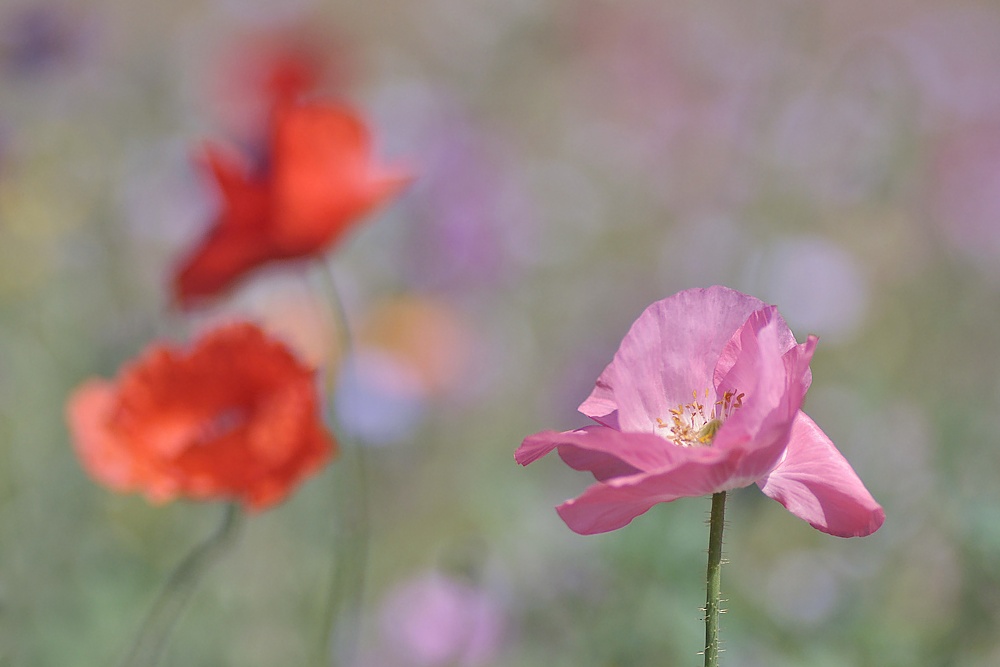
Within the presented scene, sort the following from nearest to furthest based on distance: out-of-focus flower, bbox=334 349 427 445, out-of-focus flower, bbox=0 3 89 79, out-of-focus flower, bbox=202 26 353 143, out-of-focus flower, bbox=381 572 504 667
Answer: out-of-focus flower, bbox=381 572 504 667
out-of-focus flower, bbox=334 349 427 445
out-of-focus flower, bbox=0 3 89 79
out-of-focus flower, bbox=202 26 353 143

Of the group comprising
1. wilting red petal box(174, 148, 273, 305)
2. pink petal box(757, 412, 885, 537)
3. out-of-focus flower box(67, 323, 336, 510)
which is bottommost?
out-of-focus flower box(67, 323, 336, 510)

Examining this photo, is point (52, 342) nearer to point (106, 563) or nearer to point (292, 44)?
point (106, 563)

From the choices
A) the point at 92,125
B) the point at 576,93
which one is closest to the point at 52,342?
the point at 92,125

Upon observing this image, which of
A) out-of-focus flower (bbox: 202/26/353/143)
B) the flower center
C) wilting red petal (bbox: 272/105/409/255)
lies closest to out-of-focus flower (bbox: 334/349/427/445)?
out-of-focus flower (bbox: 202/26/353/143)

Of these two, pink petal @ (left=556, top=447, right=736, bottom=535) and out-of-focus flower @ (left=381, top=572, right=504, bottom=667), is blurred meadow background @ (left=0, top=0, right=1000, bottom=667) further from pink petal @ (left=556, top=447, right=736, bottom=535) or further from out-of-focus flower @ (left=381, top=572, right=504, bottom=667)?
pink petal @ (left=556, top=447, right=736, bottom=535)

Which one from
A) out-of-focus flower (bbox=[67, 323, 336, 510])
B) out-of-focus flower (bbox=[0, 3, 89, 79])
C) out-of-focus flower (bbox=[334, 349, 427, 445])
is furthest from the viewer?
out-of-focus flower (bbox=[0, 3, 89, 79])

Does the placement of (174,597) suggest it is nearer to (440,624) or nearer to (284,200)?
(440,624)

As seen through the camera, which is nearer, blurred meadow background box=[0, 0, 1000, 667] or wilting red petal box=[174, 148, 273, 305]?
wilting red petal box=[174, 148, 273, 305]
